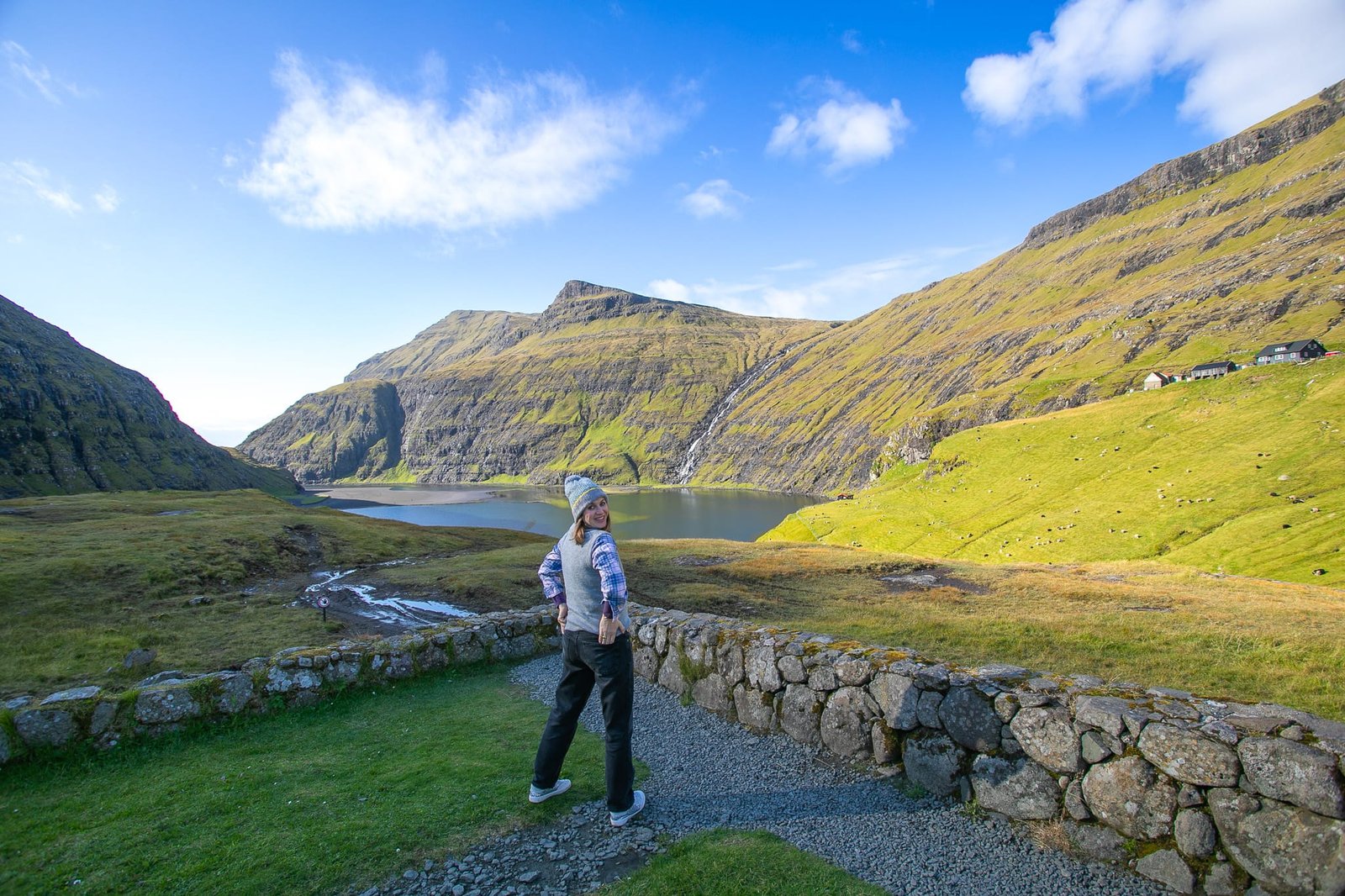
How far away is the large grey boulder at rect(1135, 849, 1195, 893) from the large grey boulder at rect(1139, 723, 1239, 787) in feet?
2.79

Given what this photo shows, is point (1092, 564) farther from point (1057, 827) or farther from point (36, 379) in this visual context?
point (36, 379)

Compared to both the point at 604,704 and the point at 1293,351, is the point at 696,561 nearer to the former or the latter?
the point at 604,704

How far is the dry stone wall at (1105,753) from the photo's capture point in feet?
18.9

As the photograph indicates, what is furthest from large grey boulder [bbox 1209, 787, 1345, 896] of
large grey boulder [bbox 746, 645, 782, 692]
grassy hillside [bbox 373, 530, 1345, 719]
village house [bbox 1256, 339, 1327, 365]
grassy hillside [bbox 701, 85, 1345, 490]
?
village house [bbox 1256, 339, 1327, 365]

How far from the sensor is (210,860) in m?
6.89

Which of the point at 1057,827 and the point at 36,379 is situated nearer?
the point at 1057,827

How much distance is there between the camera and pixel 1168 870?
20.8ft

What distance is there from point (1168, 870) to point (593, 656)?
6954 mm

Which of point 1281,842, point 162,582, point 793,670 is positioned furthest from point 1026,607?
point 162,582

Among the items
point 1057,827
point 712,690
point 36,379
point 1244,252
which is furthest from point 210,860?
point 1244,252

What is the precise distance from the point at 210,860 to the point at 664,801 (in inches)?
224

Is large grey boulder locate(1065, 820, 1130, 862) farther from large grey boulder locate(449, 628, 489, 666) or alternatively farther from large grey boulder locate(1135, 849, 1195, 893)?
large grey boulder locate(449, 628, 489, 666)

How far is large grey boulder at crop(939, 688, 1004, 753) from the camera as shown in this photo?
804cm

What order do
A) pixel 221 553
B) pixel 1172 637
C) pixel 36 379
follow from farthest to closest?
pixel 36 379 → pixel 221 553 → pixel 1172 637
